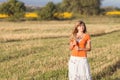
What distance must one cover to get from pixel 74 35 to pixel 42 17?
68381 mm

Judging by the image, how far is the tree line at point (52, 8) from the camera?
77.4 meters

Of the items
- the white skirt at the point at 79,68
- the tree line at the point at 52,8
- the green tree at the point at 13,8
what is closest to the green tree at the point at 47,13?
the tree line at the point at 52,8

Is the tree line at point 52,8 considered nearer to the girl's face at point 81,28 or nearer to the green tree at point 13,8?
the green tree at point 13,8

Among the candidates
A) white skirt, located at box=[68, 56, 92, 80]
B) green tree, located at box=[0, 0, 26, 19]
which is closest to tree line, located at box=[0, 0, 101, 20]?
green tree, located at box=[0, 0, 26, 19]

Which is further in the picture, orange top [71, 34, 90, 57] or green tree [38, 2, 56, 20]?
green tree [38, 2, 56, 20]

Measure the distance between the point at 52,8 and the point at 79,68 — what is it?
72378 millimetres

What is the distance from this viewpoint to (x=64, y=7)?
9594 centimetres

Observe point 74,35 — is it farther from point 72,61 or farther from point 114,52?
point 114,52

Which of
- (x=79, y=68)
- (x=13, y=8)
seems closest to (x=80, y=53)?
(x=79, y=68)

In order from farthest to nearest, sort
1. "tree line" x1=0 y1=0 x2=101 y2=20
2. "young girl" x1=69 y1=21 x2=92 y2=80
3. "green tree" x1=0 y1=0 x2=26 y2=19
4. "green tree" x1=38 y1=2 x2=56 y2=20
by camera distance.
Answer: "green tree" x1=0 y1=0 x2=26 y2=19 → "tree line" x1=0 y1=0 x2=101 y2=20 → "green tree" x1=38 y1=2 x2=56 y2=20 → "young girl" x1=69 y1=21 x2=92 y2=80

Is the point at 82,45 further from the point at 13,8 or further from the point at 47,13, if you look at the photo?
the point at 13,8

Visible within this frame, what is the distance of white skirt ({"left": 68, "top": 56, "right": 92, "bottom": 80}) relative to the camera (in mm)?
9070

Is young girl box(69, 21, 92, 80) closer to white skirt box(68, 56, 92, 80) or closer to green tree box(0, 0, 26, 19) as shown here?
white skirt box(68, 56, 92, 80)

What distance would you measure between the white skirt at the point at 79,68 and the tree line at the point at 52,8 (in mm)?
65802
